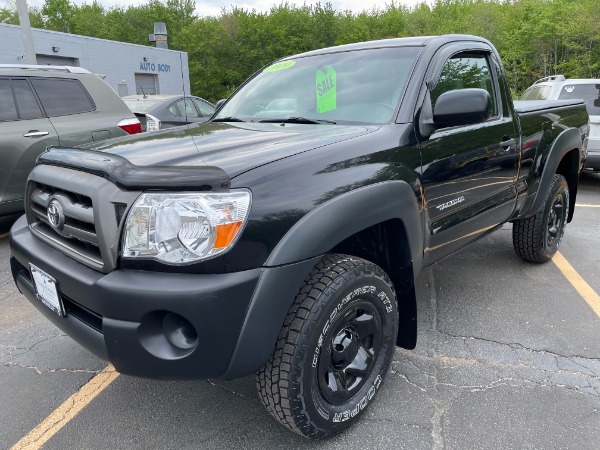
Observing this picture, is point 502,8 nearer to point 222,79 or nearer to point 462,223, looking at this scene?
point 222,79

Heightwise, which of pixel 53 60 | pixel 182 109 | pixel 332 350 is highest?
pixel 53 60

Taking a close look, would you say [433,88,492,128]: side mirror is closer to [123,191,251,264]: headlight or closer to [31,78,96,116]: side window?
[123,191,251,264]: headlight

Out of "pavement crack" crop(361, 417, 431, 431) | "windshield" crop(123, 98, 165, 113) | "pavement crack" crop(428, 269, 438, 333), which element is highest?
"windshield" crop(123, 98, 165, 113)

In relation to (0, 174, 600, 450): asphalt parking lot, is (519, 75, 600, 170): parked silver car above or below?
above

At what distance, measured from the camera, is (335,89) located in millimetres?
2816

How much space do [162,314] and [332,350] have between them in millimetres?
755

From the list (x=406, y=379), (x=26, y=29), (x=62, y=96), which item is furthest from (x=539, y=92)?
(x=26, y=29)

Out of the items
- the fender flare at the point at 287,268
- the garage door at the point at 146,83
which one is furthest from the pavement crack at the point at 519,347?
the garage door at the point at 146,83

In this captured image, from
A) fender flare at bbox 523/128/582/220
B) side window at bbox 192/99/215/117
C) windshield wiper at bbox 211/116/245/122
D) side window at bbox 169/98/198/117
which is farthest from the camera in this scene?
side window at bbox 192/99/215/117

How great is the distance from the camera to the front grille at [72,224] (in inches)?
72.6

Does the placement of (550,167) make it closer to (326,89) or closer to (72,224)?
(326,89)

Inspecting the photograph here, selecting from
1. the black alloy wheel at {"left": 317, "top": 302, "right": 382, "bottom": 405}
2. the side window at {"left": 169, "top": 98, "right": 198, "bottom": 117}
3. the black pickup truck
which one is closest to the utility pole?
the side window at {"left": 169, "top": 98, "right": 198, "bottom": 117}

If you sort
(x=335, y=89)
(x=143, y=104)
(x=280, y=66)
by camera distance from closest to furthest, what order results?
1. (x=335, y=89)
2. (x=280, y=66)
3. (x=143, y=104)

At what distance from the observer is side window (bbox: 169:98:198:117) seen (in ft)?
28.9
